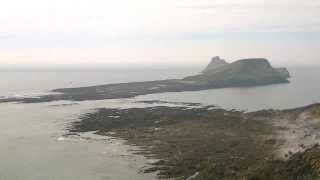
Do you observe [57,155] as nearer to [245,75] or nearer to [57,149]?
[57,149]

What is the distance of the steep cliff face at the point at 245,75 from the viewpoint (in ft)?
532

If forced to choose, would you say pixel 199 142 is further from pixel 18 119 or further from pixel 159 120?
pixel 18 119

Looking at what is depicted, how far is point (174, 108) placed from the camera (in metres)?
92.2

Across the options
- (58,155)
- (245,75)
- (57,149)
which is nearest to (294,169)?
(58,155)

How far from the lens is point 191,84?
6117 inches

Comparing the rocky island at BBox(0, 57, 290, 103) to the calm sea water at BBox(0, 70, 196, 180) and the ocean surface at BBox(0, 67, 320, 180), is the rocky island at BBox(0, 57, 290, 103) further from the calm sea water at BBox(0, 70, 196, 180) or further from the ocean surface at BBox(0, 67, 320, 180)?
the calm sea water at BBox(0, 70, 196, 180)

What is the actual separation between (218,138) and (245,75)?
364ft

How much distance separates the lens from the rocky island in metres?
125

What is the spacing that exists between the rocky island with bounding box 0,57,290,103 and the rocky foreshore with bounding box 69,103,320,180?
1400 inches

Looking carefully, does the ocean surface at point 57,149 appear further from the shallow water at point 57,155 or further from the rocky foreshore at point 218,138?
the rocky foreshore at point 218,138

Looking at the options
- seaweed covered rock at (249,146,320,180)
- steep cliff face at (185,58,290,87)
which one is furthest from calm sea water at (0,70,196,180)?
steep cliff face at (185,58,290,87)

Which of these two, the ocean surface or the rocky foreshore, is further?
the ocean surface

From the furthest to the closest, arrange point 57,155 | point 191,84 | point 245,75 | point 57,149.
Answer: point 245,75 → point 191,84 → point 57,149 → point 57,155

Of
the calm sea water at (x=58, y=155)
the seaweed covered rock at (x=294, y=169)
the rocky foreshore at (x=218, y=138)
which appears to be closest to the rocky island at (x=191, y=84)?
Answer: the rocky foreshore at (x=218, y=138)
